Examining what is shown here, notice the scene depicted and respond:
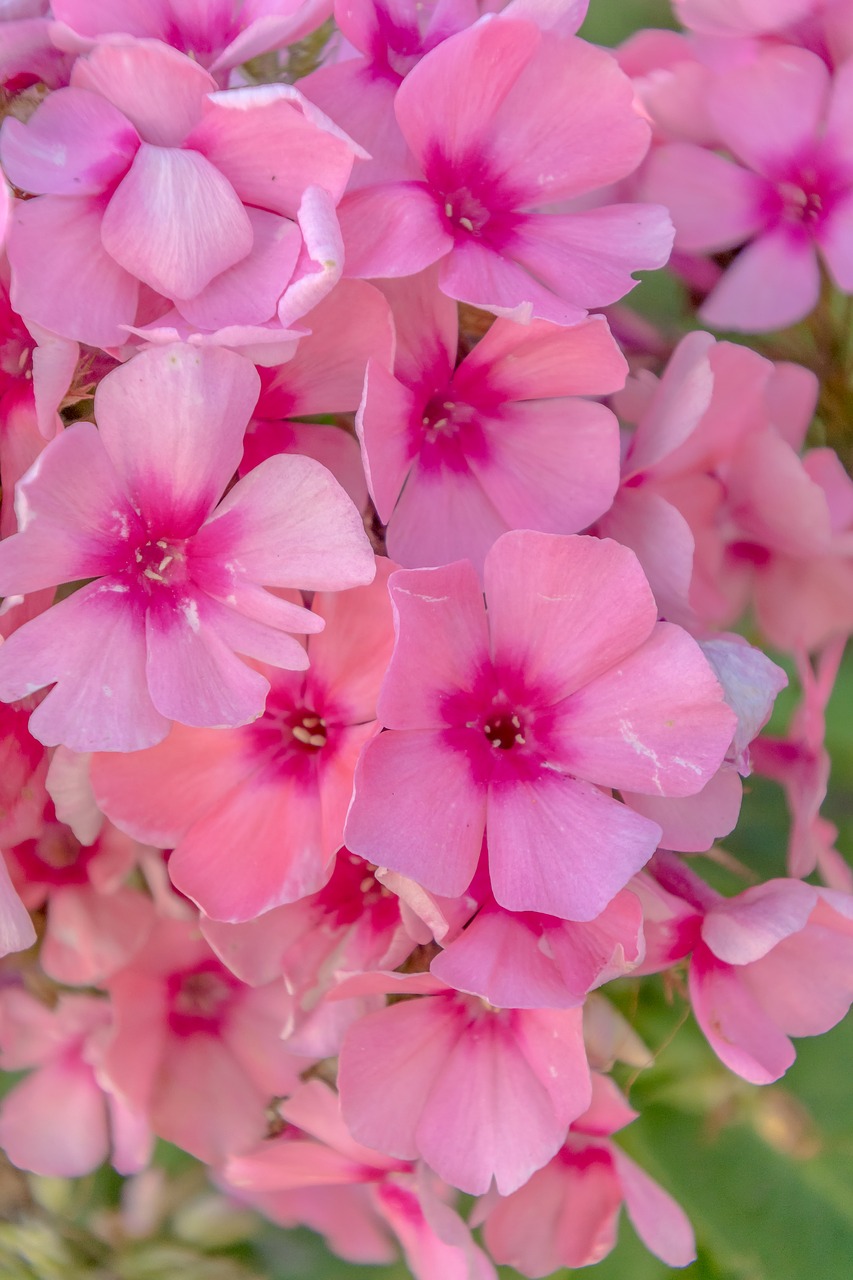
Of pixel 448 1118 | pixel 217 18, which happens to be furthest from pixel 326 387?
pixel 448 1118

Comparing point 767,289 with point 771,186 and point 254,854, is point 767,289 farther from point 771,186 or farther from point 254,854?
point 254,854

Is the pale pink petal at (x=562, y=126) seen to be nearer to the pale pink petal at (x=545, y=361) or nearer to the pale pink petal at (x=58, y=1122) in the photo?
the pale pink petal at (x=545, y=361)

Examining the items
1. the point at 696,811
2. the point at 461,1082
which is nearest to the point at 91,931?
the point at 461,1082

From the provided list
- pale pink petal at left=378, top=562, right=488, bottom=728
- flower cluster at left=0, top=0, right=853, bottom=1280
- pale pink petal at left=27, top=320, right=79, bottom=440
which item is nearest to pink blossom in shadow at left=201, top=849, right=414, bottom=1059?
flower cluster at left=0, top=0, right=853, bottom=1280

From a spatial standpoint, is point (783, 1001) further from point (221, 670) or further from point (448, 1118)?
point (221, 670)

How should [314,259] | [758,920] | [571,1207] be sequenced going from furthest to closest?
1. [571,1207]
2. [758,920]
3. [314,259]

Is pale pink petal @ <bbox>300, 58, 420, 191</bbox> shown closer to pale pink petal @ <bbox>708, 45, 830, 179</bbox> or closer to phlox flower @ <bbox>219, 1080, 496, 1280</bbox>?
pale pink petal @ <bbox>708, 45, 830, 179</bbox>

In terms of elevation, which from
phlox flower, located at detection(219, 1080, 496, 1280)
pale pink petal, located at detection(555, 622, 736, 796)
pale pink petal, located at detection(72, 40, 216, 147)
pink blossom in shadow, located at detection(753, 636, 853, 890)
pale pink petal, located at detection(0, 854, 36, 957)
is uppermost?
pale pink petal, located at detection(72, 40, 216, 147)
